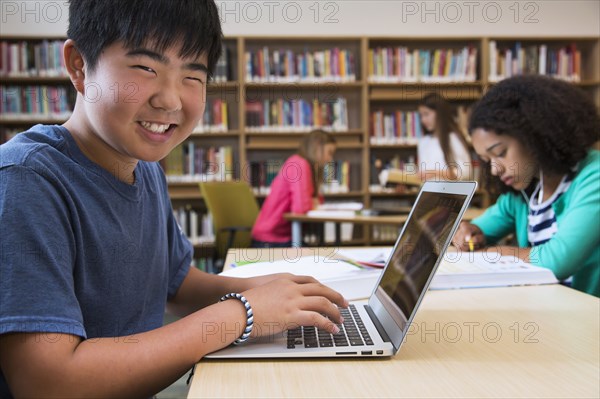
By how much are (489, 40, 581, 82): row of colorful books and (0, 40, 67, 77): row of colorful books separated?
358cm

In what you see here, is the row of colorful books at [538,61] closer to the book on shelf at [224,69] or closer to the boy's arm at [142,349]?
the book on shelf at [224,69]

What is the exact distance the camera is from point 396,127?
14.7 feet

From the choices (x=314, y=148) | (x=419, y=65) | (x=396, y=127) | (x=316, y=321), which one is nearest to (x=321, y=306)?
(x=316, y=321)

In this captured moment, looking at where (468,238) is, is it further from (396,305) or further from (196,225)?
(196,225)

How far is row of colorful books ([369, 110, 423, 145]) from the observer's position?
14.6 feet

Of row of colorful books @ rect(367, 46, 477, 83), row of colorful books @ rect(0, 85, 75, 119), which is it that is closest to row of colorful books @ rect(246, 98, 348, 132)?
row of colorful books @ rect(367, 46, 477, 83)

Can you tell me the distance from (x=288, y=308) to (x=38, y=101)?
4.12m

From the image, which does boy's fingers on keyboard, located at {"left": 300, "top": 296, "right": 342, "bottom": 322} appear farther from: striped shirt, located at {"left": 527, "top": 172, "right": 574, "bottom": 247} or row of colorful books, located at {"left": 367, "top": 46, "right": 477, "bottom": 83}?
row of colorful books, located at {"left": 367, "top": 46, "right": 477, "bottom": 83}

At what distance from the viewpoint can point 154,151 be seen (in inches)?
32.2

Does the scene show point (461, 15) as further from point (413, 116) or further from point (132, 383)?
point (132, 383)

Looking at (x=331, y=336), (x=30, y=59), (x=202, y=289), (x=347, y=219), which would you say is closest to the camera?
(x=331, y=336)

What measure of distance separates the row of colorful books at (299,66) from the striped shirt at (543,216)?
2950mm

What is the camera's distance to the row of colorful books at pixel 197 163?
4.30 meters

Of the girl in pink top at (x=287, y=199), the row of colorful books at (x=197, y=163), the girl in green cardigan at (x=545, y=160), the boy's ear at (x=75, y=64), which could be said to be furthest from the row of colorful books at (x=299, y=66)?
the boy's ear at (x=75, y=64)
